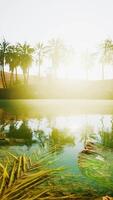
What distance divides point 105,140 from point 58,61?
86.1 meters

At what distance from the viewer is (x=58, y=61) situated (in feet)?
313

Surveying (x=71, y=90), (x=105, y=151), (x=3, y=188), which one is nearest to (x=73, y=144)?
(x=105, y=151)

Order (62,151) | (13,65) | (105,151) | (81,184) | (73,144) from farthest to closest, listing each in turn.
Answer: (13,65) → (73,144) → (62,151) → (105,151) → (81,184)

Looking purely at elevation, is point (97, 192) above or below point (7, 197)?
below

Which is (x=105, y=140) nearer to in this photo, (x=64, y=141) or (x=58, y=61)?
(x=64, y=141)

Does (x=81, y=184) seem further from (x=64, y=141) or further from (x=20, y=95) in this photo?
(x=20, y=95)

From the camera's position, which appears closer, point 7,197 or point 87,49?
point 7,197

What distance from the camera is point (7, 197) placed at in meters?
3.46

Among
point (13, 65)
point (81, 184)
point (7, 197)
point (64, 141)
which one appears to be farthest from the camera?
point (13, 65)

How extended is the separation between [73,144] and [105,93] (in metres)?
56.9

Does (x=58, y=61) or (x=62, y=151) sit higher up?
(x=58, y=61)

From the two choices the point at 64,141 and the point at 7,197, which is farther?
the point at 64,141

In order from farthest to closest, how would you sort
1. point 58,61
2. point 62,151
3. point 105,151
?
point 58,61 → point 62,151 → point 105,151

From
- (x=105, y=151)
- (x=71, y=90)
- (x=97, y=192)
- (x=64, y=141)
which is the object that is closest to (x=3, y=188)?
(x=97, y=192)
